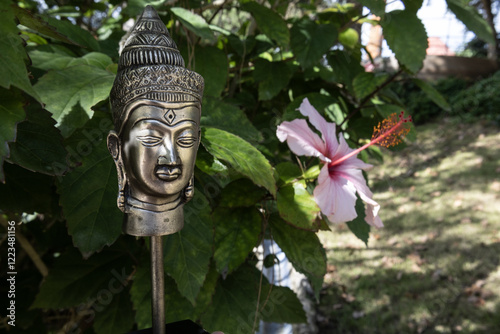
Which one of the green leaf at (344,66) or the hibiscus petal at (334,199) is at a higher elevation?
the green leaf at (344,66)

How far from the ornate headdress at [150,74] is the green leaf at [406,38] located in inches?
21.3

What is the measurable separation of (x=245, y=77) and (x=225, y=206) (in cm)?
73

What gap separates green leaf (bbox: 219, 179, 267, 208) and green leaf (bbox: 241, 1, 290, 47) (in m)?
0.40

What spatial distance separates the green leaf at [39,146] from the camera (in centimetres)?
60

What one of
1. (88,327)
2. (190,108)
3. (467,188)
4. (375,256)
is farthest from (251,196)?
(467,188)

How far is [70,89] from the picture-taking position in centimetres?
75

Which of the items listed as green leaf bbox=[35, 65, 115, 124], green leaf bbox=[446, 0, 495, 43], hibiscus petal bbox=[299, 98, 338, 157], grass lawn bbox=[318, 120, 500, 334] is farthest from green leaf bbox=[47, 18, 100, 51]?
grass lawn bbox=[318, 120, 500, 334]

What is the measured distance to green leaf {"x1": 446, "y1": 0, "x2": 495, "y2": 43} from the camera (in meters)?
1.06

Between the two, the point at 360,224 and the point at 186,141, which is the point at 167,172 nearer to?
the point at 186,141

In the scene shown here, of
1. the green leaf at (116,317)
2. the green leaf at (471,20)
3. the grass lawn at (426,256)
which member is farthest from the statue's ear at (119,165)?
the grass lawn at (426,256)

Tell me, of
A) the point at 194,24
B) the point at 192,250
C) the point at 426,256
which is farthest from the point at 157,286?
the point at 426,256

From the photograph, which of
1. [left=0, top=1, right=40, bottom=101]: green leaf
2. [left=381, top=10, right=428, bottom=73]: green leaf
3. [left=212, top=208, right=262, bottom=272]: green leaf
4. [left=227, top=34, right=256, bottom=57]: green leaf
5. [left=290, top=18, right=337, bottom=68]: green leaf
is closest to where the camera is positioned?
[left=0, top=1, right=40, bottom=101]: green leaf

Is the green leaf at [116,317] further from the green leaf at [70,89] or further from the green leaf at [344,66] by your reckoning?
the green leaf at [344,66]

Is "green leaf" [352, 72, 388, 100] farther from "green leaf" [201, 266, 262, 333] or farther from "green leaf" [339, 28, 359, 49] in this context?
"green leaf" [201, 266, 262, 333]
